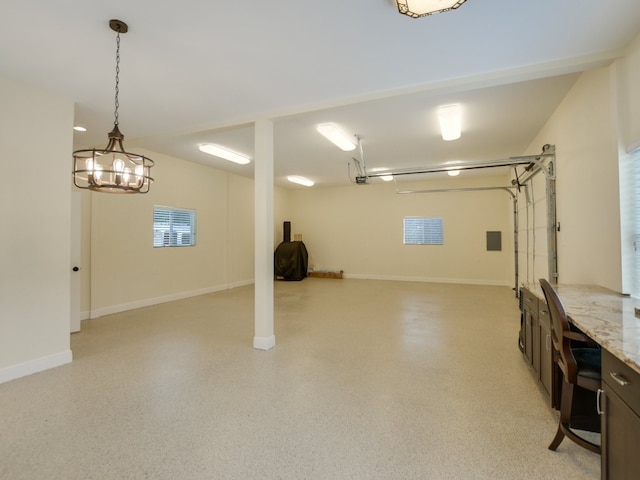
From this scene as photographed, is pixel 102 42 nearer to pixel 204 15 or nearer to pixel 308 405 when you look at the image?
pixel 204 15

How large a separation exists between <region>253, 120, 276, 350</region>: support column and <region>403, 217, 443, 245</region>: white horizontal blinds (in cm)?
611

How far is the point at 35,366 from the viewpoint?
2.97m

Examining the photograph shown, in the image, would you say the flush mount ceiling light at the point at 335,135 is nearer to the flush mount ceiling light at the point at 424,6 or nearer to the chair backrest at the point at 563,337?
the flush mount ceiling light at the point at 424,6

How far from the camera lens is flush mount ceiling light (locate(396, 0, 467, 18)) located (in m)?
1.86

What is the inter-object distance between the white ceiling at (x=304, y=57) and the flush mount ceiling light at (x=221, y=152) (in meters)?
1.07

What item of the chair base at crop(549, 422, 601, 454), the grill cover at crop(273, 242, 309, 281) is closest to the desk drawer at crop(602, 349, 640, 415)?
the chair base at crop(549, 422, 601, 454)

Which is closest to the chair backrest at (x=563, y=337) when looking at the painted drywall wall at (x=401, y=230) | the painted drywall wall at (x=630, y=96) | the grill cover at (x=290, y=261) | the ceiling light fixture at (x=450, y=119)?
the painted drywall wall at (x=630, y=96)

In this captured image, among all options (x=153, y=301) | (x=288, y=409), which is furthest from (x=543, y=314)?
(x=153, y=301)

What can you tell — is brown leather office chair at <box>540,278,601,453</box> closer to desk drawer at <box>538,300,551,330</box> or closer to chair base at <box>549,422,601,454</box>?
chair base at <box>549,422,601,454</box>

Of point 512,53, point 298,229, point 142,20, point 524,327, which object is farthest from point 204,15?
point 298,229

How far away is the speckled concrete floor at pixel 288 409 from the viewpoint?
5.72 ft

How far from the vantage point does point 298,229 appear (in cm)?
1017

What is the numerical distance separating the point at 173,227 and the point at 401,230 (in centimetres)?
600

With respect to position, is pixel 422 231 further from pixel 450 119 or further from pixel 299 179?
pixel 450 119
